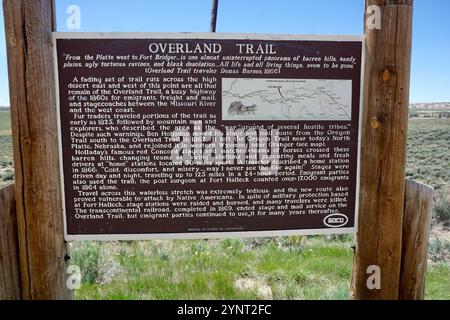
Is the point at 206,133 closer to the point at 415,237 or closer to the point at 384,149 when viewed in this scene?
the point at 384,149

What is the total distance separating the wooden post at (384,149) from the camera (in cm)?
285

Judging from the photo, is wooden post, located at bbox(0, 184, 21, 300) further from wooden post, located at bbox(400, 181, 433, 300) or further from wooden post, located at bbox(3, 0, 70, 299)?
wooden post, located at bbox(400, 181, 433, 300)

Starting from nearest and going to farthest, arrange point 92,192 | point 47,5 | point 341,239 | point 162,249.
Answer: point 47,5, point 92,192, point 162,249, point 341,239

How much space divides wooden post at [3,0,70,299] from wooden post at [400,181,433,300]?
266cm

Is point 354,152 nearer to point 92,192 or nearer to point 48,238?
point 92,192

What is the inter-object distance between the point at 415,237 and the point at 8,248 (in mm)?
3073

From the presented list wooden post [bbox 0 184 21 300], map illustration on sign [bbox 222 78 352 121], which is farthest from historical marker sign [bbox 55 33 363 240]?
wooden post [bbox 0 184 21 300]

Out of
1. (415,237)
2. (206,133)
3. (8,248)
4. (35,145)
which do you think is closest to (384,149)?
(415,237)

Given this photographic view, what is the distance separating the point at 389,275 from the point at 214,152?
65.0 inches

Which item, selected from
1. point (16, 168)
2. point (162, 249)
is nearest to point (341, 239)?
point (162, 249)

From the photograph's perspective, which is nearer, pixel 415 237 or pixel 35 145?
pixel 35 145

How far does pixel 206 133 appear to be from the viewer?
9.77 ft

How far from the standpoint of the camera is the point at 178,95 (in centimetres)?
294

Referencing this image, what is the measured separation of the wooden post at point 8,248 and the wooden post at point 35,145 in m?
0.07
